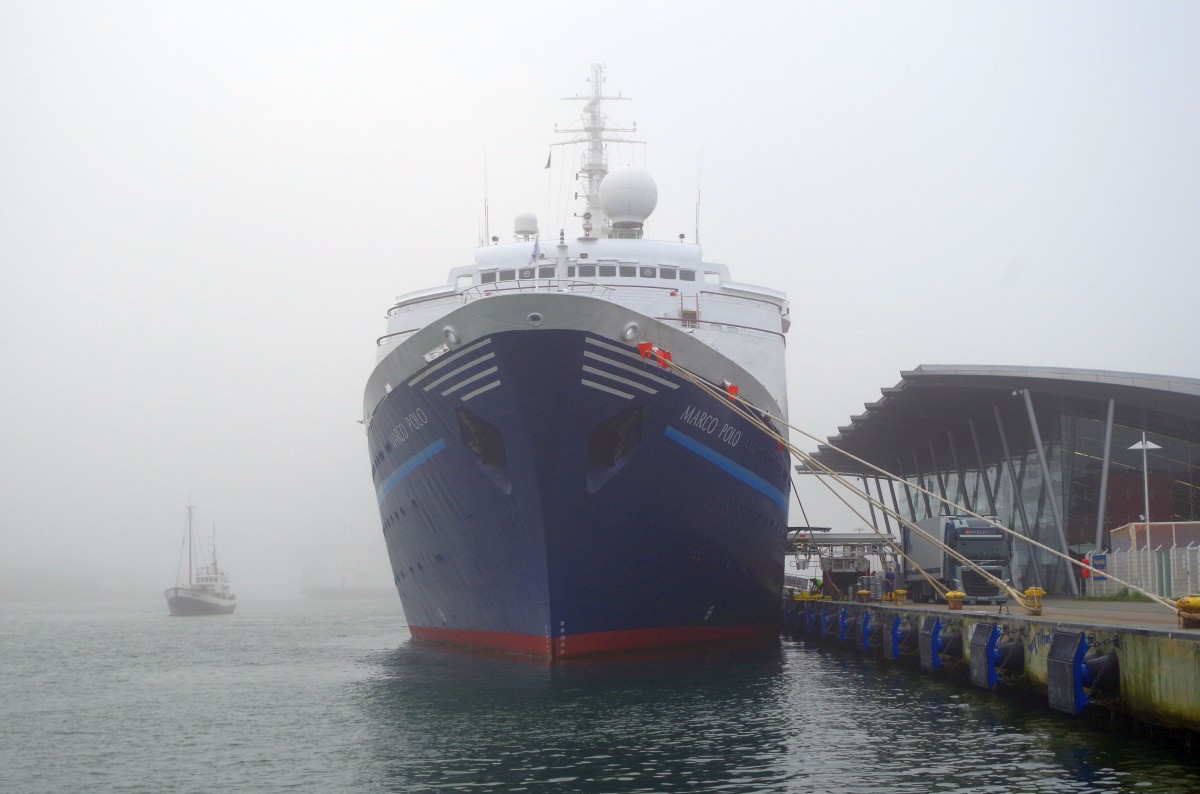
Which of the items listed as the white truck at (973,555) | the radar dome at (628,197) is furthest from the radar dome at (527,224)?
the white truck at (973,555)

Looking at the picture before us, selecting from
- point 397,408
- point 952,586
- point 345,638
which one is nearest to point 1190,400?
point 952,586

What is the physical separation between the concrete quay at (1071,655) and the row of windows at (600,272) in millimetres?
9225

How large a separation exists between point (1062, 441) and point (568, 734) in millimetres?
28920

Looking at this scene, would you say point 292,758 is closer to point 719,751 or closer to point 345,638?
point 719,751

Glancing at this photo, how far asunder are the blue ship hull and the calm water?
3.40ft

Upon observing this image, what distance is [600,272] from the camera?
28422 millimetres

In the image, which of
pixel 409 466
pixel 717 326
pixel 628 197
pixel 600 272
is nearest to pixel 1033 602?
pixel 717 326

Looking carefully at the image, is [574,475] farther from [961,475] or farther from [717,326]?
[961,475]

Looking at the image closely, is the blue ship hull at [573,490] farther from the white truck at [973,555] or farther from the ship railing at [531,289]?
the white truck at [973,555]

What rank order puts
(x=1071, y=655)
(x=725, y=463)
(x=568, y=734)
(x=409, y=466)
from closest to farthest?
1. (x=1071, y=655)
2. (x=568, y=734)
3. (x=725, y=463)
4. (x=409, y=466)

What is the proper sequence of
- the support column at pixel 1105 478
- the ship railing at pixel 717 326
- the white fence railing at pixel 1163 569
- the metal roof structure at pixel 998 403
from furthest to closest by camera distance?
the support column at pixel 1105 478, the metal roof structure at pixel 998 403, the ship railing at pixel 717 326, the white fence railing at pixel 1163 569

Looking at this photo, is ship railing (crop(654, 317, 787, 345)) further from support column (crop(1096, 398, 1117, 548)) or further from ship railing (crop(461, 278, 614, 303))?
support column (crop(1096, 398, 1117, 548))

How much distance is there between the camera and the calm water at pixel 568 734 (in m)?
12.4

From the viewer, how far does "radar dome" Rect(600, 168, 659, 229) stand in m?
31.7
